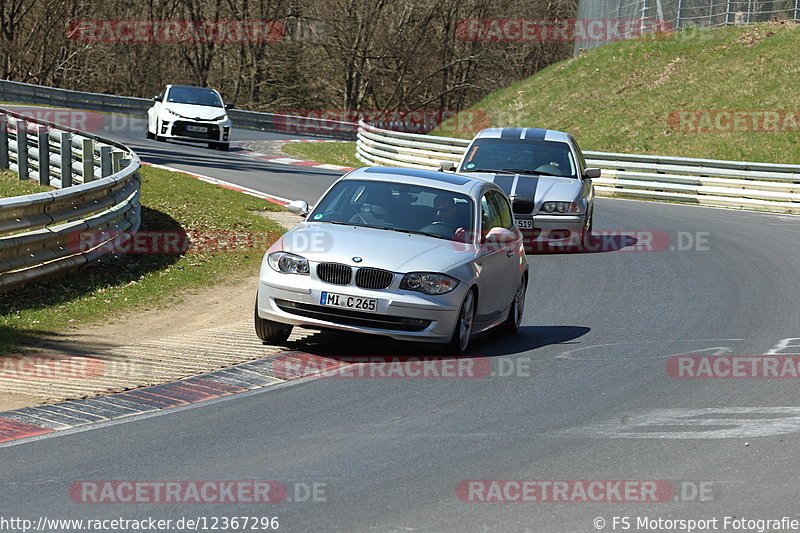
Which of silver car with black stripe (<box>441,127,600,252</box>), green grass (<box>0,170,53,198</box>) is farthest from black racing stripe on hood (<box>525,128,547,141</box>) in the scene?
green grass (<box>0,170,53,198</box>)

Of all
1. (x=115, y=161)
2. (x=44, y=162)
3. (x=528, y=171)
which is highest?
(x=528, y=171)

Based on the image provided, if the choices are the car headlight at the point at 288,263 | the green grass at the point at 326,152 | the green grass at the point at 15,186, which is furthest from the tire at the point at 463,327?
the green grass at the point at 326,152

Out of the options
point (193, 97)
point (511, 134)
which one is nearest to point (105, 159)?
point (511, 134)

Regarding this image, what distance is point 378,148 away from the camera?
3428 cm

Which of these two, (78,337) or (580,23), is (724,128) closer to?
(580,23)

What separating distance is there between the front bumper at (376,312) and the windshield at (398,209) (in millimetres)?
988

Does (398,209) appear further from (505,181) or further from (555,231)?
(555,231)

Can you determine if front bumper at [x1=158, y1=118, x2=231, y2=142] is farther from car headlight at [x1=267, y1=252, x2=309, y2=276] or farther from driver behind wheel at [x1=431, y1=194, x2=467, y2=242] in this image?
car headlight at [x1=267, y1=252, x2=309, y2=276]

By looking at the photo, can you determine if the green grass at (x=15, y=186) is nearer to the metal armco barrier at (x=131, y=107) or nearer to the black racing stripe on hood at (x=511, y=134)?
the black racing stripe on hood at (x=511, y=134)

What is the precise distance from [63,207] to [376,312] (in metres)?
5.25

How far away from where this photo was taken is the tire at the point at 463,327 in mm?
9547

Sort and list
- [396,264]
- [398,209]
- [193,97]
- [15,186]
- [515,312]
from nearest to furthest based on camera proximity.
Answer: [396,264] → [398,209] → [515,312] → [15,186] → [193,97]

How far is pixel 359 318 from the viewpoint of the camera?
928 cm

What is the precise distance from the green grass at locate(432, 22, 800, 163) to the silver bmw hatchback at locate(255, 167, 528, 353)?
26786 millimetres
